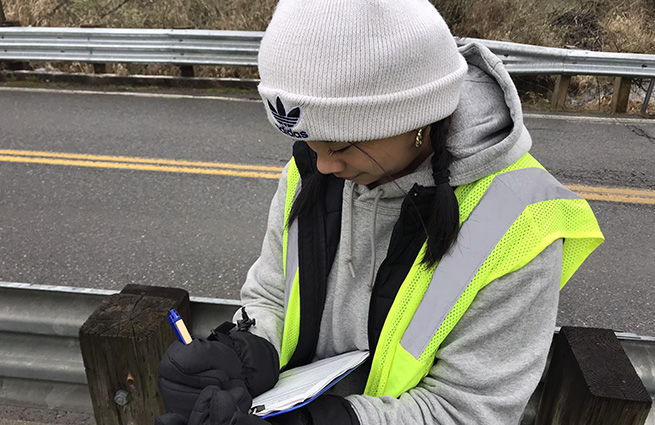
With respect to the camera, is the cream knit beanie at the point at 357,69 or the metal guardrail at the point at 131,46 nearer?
the cream knit beanie at the point at 357,69

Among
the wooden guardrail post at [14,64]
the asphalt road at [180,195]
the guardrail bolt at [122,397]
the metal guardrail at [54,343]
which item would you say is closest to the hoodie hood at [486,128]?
the metal guardrail at [54,343]

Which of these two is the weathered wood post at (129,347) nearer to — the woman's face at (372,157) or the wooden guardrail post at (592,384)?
the woman's face at (372,157)

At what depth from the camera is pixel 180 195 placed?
16.6ft

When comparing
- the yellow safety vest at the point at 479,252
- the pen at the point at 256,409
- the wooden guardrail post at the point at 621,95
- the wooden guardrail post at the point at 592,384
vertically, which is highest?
the yellow safety vest at the point at 479,252

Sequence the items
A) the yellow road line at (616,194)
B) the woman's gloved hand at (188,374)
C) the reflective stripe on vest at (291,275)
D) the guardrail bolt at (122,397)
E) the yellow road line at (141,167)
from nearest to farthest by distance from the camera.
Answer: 1. the woman's gloved hand at (188,374)
2. the reflective stripe on vest at (291,275)
3. the guardrail bolt at (122,397)
4. the yellow road line at (616,194)
5. the yellow road line at (141,167)

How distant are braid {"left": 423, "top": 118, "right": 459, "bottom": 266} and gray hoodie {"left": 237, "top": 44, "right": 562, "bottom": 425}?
0.03 metres

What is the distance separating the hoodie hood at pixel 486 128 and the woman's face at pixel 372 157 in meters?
0.10

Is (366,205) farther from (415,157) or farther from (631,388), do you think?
(631,388)

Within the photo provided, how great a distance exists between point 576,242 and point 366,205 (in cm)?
51

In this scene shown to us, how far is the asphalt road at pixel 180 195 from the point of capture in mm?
3922

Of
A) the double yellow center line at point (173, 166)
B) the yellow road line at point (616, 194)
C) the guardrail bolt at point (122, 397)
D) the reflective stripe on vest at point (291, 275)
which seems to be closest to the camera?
the reflective stripe on vest at point (291, 275)

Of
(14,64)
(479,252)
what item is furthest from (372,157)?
(14,64)

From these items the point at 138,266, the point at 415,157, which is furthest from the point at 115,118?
the point at 415,157

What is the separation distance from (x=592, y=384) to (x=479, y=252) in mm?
485
